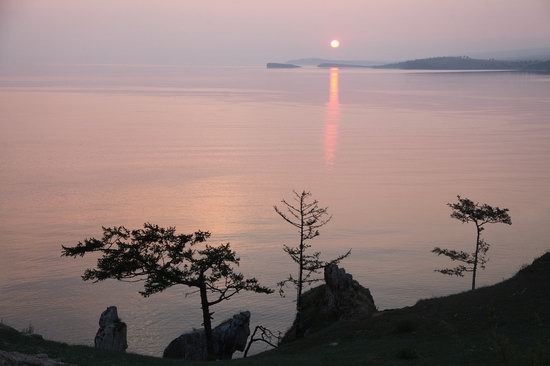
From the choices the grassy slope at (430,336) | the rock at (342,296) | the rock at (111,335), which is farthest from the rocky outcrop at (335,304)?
the rock at (111,335)

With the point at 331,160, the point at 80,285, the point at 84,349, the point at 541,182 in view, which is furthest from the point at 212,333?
the point at 331,160

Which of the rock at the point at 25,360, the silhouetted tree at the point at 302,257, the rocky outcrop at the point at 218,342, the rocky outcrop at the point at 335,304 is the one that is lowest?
the rock at the point at 25,360

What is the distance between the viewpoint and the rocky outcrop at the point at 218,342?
106 ft

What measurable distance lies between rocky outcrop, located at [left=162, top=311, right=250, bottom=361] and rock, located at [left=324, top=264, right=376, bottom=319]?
17.1ft

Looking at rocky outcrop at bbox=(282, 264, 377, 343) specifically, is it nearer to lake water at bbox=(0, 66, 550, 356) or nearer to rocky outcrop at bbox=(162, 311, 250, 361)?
rocky outcrop at bbox=(162, 311, 250, 361)

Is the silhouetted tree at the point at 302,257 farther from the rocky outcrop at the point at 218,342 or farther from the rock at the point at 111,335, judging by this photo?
the rock at the point at 111,335

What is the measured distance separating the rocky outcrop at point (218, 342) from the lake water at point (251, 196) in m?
4.40

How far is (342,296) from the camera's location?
37219 mm

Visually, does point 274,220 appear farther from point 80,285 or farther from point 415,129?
point 415,129

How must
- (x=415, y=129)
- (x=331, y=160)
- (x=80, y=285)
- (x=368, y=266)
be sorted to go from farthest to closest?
(x=415, y=129) → (x=331, y=160) → (x=368, y=266) → (x=80, y=285)

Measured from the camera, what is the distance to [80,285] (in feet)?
153

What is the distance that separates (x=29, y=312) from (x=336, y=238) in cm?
2615

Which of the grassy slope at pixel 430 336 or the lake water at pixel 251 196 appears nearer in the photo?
the grassy slope at pixel 430 336

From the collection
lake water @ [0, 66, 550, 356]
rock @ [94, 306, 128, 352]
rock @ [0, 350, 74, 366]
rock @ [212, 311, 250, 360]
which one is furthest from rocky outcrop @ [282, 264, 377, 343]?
rock @ [0, 350, 74, 366]
